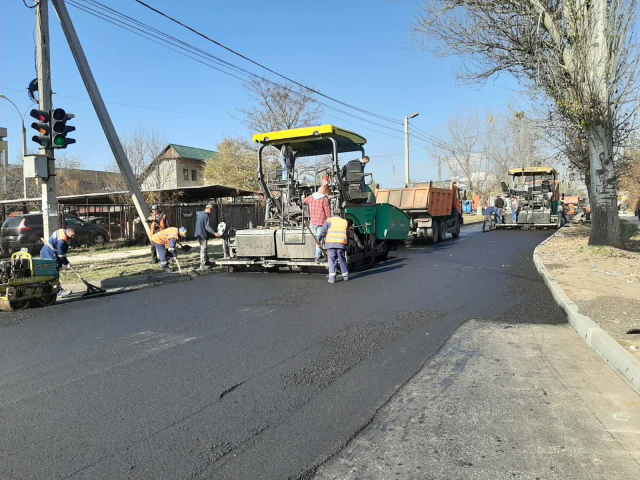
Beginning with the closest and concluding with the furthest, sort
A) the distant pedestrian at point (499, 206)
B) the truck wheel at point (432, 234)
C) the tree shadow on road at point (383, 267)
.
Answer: the tree shadow on road at point (383, 267)
the truck wheel at point (432, 234)
the distant pedestrian at point (499, 206)

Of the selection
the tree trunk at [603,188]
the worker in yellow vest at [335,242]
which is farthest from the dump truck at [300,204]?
the tree trunk at [603,188]

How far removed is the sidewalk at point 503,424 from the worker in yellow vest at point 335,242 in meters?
4.35

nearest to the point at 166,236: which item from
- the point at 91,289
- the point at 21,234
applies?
the point at 91,289

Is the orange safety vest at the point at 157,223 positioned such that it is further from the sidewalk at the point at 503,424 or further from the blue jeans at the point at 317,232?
the sidewalk at the point at 503,424

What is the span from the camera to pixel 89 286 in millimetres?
8844

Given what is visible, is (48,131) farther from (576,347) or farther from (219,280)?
(576,347)

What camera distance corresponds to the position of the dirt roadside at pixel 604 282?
18.4 feet

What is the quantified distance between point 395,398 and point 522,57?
10979 mm

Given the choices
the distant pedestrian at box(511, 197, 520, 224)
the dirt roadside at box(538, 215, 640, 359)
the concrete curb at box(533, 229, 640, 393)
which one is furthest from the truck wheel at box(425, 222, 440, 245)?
the concrete curb at box(533, 229, 640, 393)

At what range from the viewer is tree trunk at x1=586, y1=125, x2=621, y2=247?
38.3 ft

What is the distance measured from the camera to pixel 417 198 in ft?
55.4

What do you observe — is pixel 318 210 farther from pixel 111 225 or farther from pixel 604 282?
pixel 111 225

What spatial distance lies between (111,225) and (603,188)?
16770 mm

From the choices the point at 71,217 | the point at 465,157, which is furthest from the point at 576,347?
the point at 465,157
